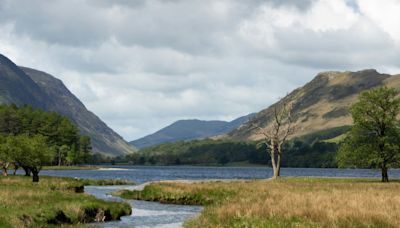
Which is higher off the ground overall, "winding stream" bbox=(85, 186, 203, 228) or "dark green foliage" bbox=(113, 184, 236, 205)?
"dark green foliage" bbox=(113, 184, 236, 205)

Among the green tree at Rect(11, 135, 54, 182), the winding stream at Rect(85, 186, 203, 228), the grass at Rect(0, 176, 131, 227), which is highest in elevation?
the green tree at Rect(11, 135, 54, 182)

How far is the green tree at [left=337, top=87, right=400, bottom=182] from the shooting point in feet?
259

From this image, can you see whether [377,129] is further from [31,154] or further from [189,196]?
[31,154]

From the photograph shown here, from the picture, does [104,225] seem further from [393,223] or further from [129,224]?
[393,223]

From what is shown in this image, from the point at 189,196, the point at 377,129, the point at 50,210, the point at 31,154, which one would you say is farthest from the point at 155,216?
the point at 31,154

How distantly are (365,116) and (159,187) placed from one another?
117 feet

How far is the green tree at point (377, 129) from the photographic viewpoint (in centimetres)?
7906

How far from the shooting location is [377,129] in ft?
269

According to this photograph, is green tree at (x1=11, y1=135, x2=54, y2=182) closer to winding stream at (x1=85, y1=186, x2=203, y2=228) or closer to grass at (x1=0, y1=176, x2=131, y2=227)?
winding stream at (x1=85, y1=186, x2=203, y2=228)

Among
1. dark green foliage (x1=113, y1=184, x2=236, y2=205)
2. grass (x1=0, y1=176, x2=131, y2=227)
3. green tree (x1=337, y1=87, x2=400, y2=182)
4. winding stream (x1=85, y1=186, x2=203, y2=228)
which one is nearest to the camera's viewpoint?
grass (x1=0, y1=176, x2=131, y2=227)

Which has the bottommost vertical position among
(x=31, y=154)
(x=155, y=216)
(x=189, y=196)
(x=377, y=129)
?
(x=155, y=216)

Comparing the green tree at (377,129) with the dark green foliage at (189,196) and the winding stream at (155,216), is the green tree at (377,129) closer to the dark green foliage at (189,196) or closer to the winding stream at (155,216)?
the dark green foliage at (189,196)

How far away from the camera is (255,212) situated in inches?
1297

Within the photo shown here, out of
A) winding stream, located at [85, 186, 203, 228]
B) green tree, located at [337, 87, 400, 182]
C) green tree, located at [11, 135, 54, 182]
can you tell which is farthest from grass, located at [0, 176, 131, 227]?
green tree, located at [337, 87, 400, 182]
